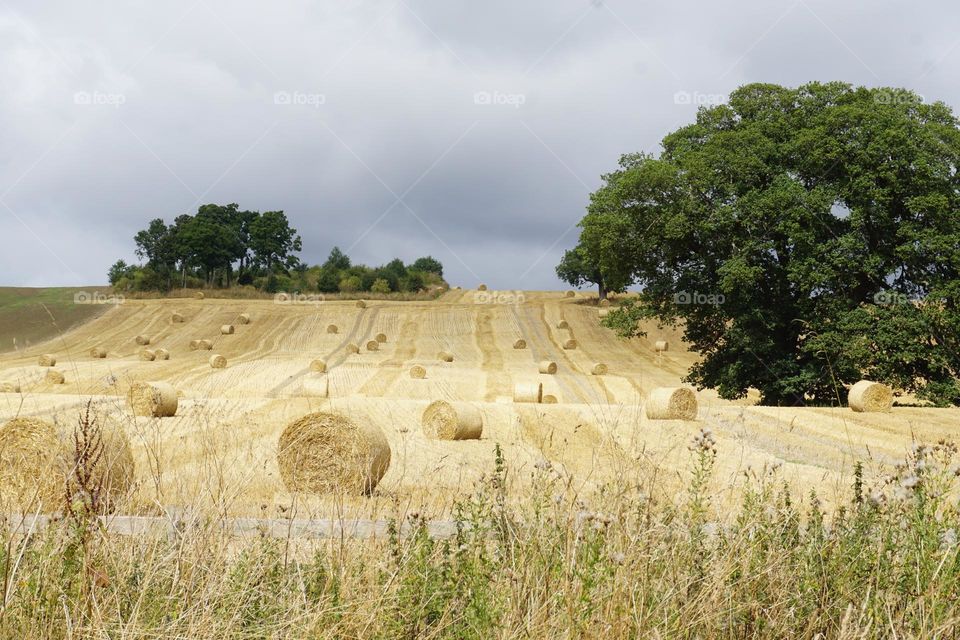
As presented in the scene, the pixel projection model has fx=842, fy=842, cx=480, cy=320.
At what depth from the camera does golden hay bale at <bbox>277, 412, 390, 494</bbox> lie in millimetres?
13586

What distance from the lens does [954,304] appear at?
29719 mm

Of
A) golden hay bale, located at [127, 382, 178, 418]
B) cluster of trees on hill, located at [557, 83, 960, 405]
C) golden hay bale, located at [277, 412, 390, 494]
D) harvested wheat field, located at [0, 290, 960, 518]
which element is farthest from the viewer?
cluster of trees on hill, located at [557, 83, 960, 405]

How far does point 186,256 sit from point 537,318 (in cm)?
5277

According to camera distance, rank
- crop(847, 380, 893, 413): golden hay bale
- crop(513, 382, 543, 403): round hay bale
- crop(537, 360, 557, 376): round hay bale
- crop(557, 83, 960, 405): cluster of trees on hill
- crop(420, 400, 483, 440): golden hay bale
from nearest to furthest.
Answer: crop(420, 400, 483, 440): golden hay bale → crop(847, 380, 893, 413): golden hay bale → crop(557, 83, 960, 405): cluster of trees on hill → crop(513, 382, 543, 403): round hay bale → crop(537, 360, 557, 376): round hay bale

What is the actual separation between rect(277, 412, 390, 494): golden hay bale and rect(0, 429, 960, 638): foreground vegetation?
792 centimetres

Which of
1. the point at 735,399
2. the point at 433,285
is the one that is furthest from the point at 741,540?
the point at 433,285

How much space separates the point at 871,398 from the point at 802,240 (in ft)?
19.6
